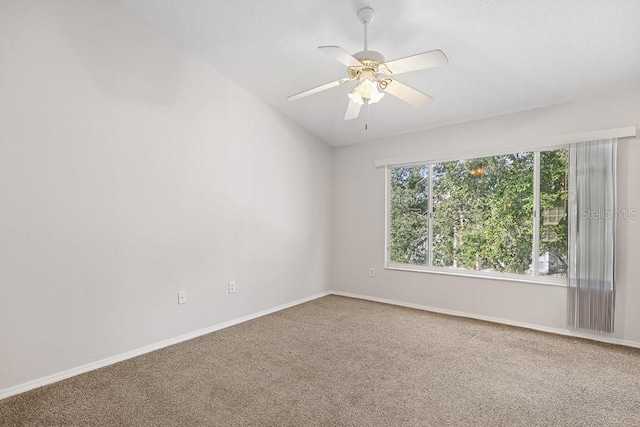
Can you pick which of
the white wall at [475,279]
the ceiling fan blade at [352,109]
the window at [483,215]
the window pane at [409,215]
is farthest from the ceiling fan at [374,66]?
the window pane at [409,215]

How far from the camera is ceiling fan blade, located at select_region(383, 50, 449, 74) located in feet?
6.37

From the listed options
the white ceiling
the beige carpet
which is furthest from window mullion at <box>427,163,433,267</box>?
the beige carpet

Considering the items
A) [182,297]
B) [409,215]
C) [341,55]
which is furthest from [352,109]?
[182,297]

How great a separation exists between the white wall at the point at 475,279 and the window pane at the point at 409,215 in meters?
0.18

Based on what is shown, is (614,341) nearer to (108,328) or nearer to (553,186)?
(553,186)

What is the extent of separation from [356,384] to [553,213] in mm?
2786

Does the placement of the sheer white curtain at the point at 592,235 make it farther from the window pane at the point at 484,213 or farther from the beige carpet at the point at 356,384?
the window pane at the point at 484,213

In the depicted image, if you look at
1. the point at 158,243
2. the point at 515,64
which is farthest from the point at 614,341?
the point at 158,243

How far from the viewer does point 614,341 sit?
3.12m

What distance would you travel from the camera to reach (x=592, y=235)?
3.17 meters

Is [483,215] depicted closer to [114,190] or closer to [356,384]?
[356,384]

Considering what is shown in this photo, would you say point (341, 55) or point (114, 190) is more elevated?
point (341, 55)

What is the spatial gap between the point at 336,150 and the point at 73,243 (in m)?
3.65

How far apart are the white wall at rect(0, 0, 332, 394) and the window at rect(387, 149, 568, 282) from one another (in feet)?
6.32
